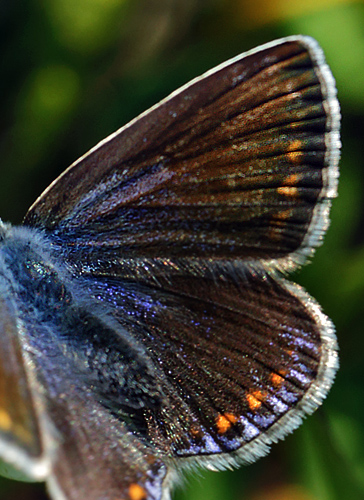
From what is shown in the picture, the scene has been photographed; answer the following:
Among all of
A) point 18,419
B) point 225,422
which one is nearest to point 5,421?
point 18,419

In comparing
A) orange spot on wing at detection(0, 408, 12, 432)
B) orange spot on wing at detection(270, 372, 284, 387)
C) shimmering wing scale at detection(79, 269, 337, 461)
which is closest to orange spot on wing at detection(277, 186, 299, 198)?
shimmering wing scale at detection(79, 269, 337, 461)

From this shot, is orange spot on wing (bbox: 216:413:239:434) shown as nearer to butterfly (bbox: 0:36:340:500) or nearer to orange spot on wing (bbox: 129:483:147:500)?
butterfly (bbox: 0:36:340:500)

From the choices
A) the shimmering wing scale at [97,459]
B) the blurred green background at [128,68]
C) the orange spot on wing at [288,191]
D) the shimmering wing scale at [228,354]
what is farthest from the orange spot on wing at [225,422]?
the blurred green background at [128,68]

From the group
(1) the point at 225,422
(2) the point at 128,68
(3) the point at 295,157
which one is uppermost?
(2) the point at 128,68

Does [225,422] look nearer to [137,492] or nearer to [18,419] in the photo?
[137,492]

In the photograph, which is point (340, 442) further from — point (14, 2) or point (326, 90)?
point (14, 2)

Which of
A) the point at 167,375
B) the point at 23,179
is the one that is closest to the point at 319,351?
the point at 167,375
